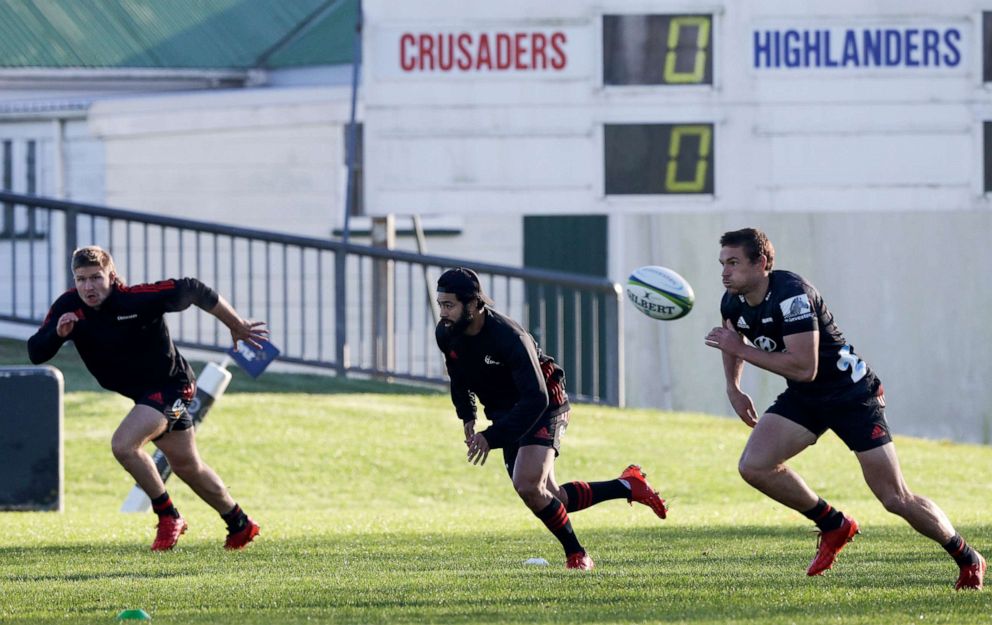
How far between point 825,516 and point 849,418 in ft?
2.04

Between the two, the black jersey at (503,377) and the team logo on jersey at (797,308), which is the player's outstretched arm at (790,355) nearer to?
the team logo on jersey at (797,308)

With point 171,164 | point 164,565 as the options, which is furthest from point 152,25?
point 164,565

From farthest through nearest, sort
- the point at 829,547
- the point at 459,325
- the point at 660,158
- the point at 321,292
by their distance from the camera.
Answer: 1. the point at 321,292
2. the point at 660,158
3. the point at 459,325
4. the point at 829,547

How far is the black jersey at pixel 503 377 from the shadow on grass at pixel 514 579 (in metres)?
0.78

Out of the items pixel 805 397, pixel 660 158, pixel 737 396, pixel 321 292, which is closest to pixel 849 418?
pixel 805 397

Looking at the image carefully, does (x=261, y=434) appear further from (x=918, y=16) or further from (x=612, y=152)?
(x=918, y=16)

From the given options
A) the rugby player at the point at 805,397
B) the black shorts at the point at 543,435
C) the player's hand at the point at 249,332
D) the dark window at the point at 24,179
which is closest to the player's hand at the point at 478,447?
the black shorts at the point at 543,435

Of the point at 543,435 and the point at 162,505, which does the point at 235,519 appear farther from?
the point at 543,435

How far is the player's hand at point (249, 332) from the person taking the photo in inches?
385

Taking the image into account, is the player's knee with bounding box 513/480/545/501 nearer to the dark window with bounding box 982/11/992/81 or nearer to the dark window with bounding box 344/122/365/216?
the dark window with bounding box 982/11/992/81

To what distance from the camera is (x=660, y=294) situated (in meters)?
9.57

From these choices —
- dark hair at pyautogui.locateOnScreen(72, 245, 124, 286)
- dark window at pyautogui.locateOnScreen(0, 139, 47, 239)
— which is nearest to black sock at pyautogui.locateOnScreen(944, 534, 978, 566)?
dark hair at pyautogui.locateOnScreen(72, 245, 124, 286)

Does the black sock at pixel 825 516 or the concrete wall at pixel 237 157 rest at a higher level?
the concrete wall at pixel 237 157

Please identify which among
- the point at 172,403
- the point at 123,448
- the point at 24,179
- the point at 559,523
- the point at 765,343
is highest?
the point at 24,179
